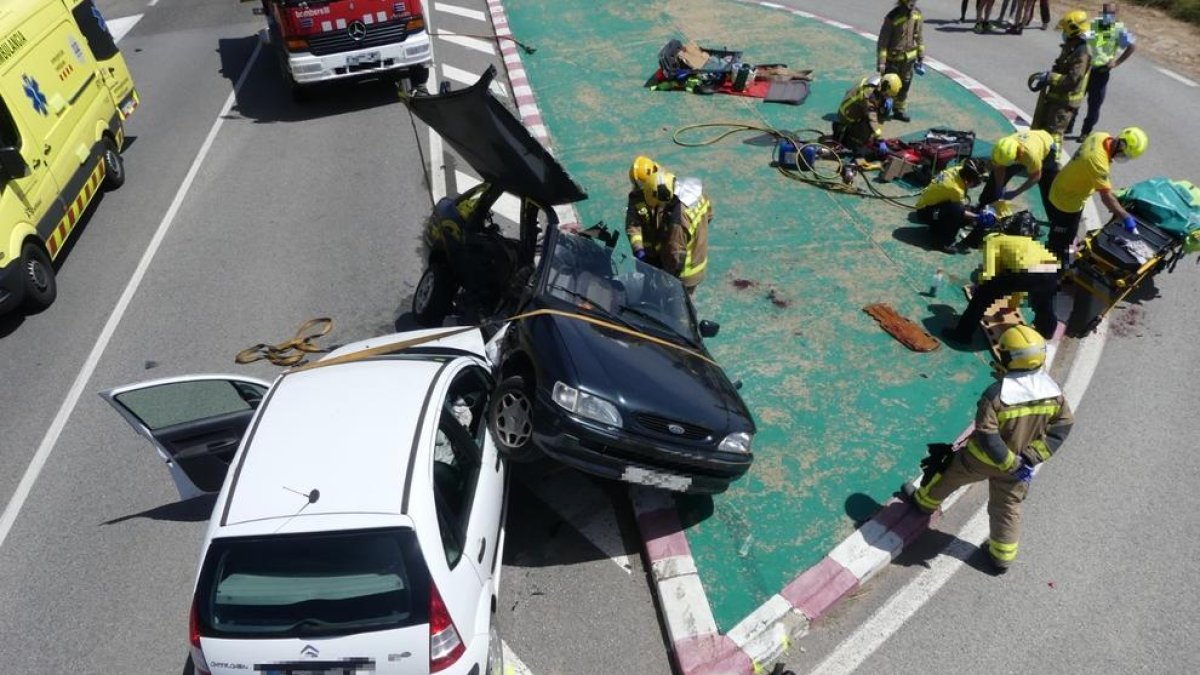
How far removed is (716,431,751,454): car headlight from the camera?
17.3 ft

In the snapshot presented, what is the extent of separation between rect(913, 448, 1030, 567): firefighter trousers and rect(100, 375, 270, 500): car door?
182 inches

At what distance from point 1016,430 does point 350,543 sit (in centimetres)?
406

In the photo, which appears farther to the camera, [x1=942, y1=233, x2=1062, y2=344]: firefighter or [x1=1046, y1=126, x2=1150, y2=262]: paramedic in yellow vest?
[x1=1046, y1=126, x2=1150, y2=262]: paramedic in yellow vest

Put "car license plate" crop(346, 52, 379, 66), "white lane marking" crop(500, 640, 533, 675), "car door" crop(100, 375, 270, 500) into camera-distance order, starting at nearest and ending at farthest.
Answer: "white lane marking" crop(500, 640, 533, 675) < "car door" crop(100, 375, 270, 500) < "car license plate" crop(346, 52, 379, 66)

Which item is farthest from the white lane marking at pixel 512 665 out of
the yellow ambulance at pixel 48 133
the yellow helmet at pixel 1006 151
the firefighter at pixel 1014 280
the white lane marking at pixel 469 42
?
the white lane marking at pixel 469 42

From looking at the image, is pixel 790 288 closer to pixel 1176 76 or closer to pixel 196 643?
pixel 196 643

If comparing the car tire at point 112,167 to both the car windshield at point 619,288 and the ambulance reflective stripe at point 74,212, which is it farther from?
the car windshield at point 619,288

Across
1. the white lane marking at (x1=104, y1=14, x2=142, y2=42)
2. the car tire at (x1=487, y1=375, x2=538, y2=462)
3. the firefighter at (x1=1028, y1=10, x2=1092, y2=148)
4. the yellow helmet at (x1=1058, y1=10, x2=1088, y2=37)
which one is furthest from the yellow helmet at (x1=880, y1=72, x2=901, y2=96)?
the white lane marking at (x1=104, y1=14, x2=142, y2=42)

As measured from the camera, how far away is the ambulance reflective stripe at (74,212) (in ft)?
29.2

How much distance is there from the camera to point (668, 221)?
691cm

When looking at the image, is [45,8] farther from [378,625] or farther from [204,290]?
[378,625]

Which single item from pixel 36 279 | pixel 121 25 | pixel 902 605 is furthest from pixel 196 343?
pixel 121 25

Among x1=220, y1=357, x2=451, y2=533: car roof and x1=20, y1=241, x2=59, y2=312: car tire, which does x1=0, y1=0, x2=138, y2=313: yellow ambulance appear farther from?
x1=220, y1=357, x2=451, y2=533: car roof

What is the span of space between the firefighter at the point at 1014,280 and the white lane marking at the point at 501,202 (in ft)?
16.3
